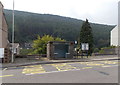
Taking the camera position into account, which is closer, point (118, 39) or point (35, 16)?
point (118, 39)

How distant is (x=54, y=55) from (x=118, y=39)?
4129 cm

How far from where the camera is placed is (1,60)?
17.1 meters

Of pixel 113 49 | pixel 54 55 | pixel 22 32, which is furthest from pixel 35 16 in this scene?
pixel 54 55

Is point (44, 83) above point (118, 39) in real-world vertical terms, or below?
below

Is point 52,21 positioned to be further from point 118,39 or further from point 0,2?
point 0,2

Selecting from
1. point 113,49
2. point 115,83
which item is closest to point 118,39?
point 113,49

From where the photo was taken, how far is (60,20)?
117938mm

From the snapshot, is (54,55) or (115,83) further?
(54,55)

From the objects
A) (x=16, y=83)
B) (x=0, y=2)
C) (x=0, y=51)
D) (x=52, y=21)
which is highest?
(x=52, y=21)

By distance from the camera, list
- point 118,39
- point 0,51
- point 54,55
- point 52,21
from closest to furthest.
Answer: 1. point 0,51
2. point 54,55
3. point 118,39
4. point 52,21

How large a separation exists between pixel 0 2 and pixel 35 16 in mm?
102570

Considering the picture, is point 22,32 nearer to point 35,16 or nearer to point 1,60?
point 35,16

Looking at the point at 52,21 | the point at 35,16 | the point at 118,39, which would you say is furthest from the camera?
the point at 35,16

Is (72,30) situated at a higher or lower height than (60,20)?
lower
